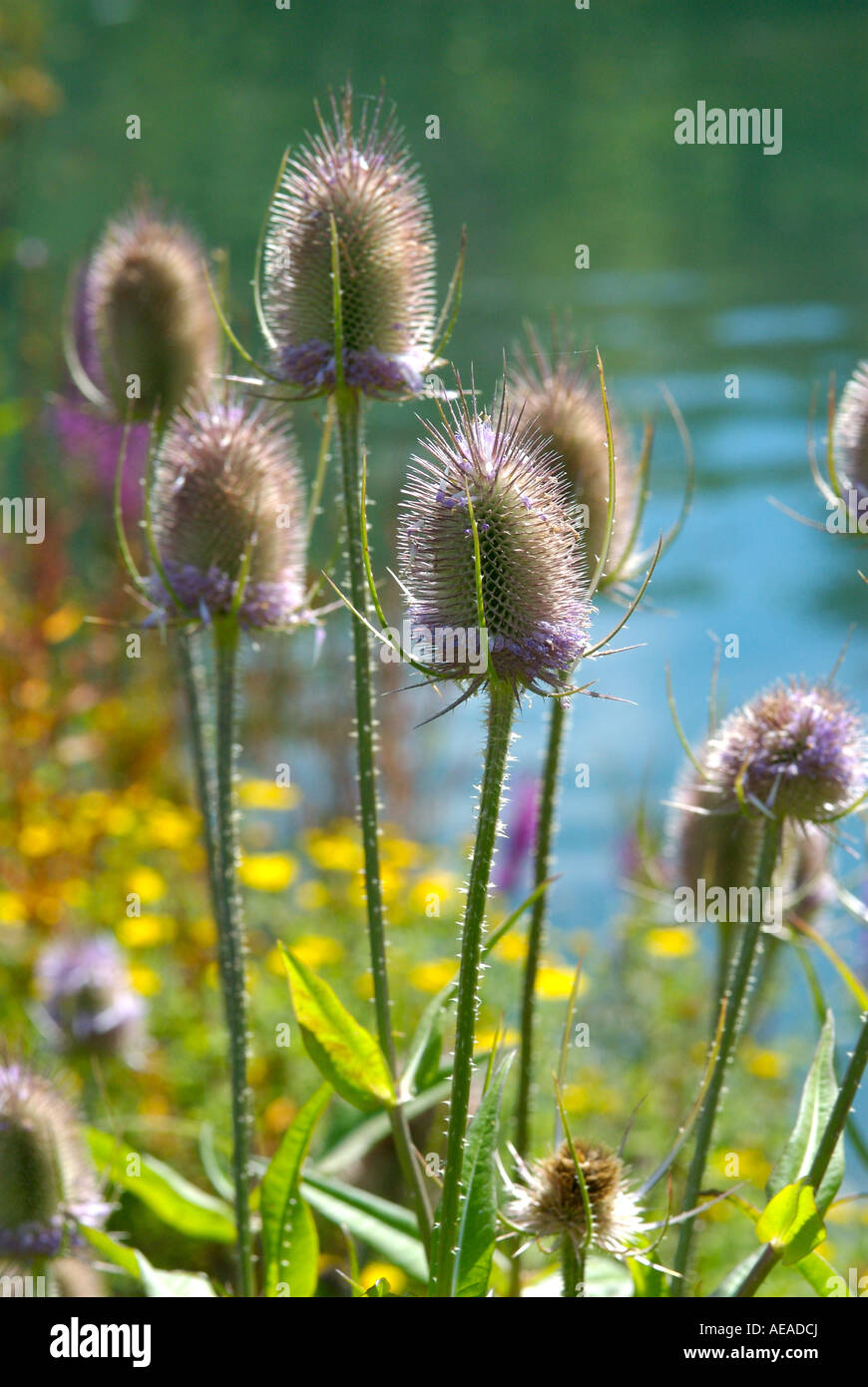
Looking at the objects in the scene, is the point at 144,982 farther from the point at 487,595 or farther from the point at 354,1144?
the point at 487,595

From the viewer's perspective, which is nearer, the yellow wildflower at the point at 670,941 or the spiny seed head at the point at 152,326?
the spiny seed head at the point at 152,326

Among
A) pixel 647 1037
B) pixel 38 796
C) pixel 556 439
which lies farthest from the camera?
pixel 38 796

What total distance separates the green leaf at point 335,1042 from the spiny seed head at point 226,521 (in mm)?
492

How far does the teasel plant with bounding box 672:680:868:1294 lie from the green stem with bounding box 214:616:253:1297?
52cm

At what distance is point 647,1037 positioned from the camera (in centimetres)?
332

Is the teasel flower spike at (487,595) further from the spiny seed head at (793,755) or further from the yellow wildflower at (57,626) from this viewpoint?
the yellow wildflower at (57,626)

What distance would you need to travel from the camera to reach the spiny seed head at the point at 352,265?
1.59 m

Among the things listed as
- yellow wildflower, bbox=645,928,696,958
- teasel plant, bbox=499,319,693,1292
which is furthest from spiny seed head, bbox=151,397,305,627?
yellow wildflower, bbox=645,928,696,958

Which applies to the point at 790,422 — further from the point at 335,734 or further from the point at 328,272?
the point at 328,272

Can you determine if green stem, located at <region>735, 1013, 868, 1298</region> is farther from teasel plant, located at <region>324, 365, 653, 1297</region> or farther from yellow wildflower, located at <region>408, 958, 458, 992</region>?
yellow wildflower, located at <region>408, 958, 458, 992</region>

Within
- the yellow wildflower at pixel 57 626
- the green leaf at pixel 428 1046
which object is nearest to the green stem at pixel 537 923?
the green leaf at pixel 428 1046

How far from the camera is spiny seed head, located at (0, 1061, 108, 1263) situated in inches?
61.6
